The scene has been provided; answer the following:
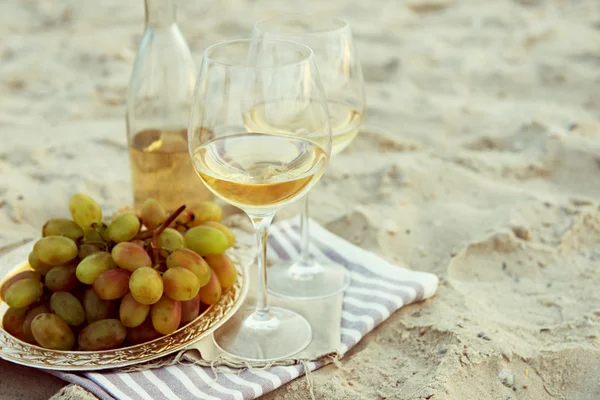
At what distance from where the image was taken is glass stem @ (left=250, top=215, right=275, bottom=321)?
1298 millimetres

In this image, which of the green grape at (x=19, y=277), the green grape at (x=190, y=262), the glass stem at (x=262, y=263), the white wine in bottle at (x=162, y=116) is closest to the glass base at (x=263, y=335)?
the glass stem at (x=262, y=263)

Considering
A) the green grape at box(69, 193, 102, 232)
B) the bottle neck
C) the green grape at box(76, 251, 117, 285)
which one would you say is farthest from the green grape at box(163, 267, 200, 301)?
the bottle neck

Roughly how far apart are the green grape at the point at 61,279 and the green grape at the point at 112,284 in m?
0.07

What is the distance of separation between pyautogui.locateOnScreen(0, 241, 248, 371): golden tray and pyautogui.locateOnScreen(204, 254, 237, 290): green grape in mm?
39

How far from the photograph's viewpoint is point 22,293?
51.5 inches

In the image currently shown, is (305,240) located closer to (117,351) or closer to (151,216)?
(151,216)

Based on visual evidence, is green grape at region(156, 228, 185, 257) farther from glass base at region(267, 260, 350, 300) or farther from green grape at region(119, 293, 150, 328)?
glass base at region(267, 260, 350, 300)

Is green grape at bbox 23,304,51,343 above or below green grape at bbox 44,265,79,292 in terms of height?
below

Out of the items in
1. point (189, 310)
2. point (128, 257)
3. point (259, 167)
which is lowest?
point (189, 310)

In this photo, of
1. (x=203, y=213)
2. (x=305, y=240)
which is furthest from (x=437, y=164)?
(x=203, y=213)

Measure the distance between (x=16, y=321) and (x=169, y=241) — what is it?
0.29 meters

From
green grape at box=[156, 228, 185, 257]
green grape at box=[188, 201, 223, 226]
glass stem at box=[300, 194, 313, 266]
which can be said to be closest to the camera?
green grape at box=[156, 228, 185, 257]

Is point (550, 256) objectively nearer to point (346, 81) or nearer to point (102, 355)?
point (346, 81)

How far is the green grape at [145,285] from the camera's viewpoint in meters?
1.25
